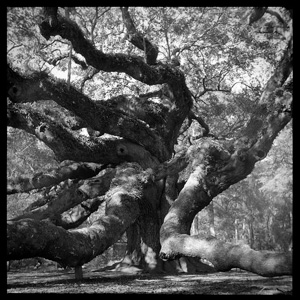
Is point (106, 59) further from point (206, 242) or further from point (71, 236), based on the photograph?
point (206, 242)

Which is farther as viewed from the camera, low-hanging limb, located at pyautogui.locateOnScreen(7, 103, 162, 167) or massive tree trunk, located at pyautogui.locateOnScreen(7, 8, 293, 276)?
low-hanging limb, located at pyautogui.locateOnScreen(7, 103, 162, 167)

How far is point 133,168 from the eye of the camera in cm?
1060

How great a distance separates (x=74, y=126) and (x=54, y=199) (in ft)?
8.23

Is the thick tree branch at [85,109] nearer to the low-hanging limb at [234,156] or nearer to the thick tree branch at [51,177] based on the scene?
the thick tree branch at [51,177]

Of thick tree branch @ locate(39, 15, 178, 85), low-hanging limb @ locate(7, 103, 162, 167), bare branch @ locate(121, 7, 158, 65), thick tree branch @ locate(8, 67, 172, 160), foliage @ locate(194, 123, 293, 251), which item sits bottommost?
foliage @ locate(194, 123, 293, 251)

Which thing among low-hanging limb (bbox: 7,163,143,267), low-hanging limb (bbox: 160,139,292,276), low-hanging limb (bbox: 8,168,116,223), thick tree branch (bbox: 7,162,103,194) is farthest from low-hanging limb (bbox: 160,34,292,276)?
thick tree branch (bbox: 7,162,103,194)

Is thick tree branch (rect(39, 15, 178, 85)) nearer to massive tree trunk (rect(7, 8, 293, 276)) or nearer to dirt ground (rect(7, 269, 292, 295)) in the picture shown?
massive tree trunk (rect(7, 8, 293, 276))

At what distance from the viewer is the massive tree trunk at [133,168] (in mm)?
6375

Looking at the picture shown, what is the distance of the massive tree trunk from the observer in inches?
251

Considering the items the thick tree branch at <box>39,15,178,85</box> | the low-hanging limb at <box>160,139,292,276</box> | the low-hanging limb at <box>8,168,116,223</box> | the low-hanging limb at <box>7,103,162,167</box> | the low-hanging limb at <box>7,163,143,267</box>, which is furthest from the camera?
the low-hanging limb at <box>8,168,116,223</box>

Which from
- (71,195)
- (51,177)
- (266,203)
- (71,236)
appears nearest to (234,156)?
(71,236)

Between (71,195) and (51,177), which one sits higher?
(51,177)
